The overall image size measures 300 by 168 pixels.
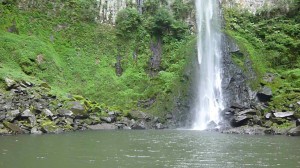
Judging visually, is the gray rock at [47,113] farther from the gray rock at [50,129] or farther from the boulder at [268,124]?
the boulder at [268,124]

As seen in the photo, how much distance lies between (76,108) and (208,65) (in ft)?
58.0

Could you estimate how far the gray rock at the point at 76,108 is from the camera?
3362cm

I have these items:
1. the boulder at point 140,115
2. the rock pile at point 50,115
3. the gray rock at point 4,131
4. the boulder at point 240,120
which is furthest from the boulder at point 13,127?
the boulder at point 240,120

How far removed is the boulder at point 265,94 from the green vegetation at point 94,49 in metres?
9.29

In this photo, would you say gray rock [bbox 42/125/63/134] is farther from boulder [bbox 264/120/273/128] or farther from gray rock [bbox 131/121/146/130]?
boulder [bbox 264/120/273/128]

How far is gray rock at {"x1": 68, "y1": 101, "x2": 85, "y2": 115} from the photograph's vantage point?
3362cm

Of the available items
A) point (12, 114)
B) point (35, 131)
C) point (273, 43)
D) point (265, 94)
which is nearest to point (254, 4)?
point (273, 43)

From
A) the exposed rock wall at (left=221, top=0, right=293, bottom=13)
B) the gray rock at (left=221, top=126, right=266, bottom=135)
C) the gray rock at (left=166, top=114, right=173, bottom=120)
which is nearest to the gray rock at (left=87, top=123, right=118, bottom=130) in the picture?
the gray rock at (left=166, top=114, right=173, bottom=120)

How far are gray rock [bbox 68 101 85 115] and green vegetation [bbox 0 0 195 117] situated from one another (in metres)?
1.76

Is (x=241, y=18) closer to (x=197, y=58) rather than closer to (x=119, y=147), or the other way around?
(x=197, y=58)

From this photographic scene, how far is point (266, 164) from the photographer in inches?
633

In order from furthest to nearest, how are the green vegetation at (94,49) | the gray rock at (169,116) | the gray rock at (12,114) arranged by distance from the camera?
the green vegetation at (94,49), the gray rock at (169,116), the gray rock at (12,114)

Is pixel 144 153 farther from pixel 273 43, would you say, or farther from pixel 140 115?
pixel 273 43

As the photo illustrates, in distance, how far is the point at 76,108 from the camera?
3375 cm
